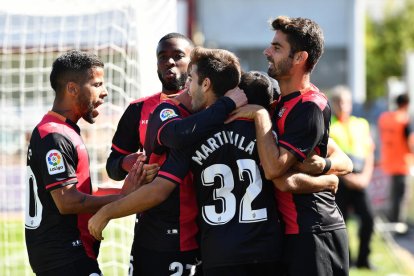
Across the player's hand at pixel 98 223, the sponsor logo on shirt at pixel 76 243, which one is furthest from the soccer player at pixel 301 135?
the sponsor logo on shirt at pixel 76 243

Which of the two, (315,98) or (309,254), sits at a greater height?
(315,98)

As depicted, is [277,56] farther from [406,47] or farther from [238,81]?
[406,47]

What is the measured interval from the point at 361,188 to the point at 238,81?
6074 mm

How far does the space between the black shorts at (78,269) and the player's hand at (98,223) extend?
0.24m

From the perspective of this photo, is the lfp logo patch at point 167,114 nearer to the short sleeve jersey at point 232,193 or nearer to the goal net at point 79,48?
the short sleeve jersey at point 232,193

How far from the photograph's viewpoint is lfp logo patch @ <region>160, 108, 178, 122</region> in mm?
5051

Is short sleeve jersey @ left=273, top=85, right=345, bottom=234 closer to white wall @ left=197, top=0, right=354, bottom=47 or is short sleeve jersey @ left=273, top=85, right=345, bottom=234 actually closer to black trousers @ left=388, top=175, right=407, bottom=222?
black trousers @ left=388, top=175, right=407, bottom=222

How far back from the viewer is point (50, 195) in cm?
524

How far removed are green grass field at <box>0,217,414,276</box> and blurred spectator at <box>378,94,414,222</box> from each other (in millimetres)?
1451

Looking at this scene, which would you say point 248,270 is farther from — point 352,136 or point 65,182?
point 352,136

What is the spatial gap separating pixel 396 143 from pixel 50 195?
9919mm

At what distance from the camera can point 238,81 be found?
16.8 feet

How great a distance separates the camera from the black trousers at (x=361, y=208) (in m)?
10.8

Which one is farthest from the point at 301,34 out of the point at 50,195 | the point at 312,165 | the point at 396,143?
the point at 396,143
